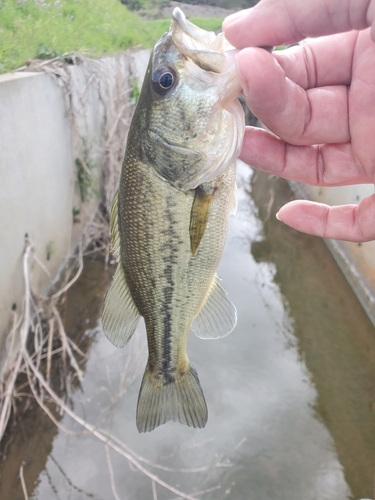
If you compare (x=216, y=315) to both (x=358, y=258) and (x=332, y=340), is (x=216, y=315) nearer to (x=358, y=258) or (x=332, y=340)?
(x=332, y=340)

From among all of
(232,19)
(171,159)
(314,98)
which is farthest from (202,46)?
(314,98)

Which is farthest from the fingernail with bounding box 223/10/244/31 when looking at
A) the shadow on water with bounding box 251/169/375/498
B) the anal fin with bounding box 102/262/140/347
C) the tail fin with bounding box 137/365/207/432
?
the shadow on water with bounding box 251/169/375/498

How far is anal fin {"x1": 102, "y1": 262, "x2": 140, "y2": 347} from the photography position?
63.1 inches

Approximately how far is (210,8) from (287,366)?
52.4ft

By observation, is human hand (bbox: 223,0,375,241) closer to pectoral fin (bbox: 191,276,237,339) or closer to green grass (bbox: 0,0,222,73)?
pectoral fin (bbox: 191,276,237,339)

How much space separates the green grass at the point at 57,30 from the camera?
3.34m

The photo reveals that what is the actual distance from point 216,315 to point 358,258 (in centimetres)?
383

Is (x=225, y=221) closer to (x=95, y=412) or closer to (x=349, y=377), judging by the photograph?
(x=95, y=412)

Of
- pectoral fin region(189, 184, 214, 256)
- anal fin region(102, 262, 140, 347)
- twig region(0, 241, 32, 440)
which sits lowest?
twig region(0, 241, 32, 440)

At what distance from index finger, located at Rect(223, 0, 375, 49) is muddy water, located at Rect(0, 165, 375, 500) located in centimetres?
248

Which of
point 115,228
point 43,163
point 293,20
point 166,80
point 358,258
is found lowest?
point 358,258

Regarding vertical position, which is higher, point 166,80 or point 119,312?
point 166,80

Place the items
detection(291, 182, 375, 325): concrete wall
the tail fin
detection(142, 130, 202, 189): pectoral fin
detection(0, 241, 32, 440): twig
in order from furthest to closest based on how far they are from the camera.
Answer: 1. detection(291, 182, 375, 325): concrete wall
2. detection(0, 241, 32, 440): twig
3. the tail fin
4. detection(142, 130, 202, 189): pectoral fin

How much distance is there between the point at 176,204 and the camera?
1400mm
